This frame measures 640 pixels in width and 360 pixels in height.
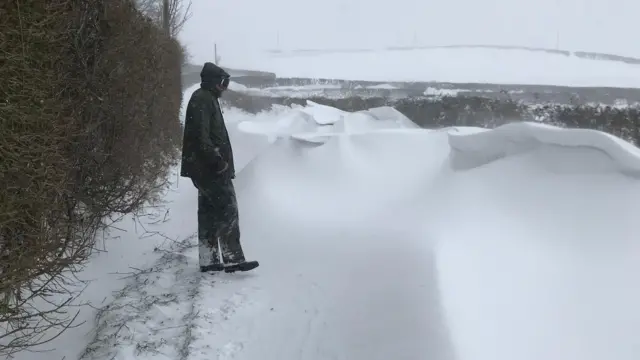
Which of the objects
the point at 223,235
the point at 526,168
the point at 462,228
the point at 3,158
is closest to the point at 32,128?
the point at 3,158

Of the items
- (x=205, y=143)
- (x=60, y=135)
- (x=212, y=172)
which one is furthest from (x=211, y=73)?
(x=60, y=135)

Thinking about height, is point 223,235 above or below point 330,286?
above

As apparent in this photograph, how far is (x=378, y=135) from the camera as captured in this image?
26.7ft

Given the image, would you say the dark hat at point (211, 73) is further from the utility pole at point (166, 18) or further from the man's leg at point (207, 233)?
the utility pole at point (166, 18)

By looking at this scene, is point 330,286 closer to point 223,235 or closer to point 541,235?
point 223,235

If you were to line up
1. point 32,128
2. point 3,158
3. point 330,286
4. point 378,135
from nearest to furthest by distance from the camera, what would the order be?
point 3,158
point 32,128
point 330,286
point 378,135

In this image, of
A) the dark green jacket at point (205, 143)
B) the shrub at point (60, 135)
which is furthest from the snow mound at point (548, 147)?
the shrub at point (60, 135)

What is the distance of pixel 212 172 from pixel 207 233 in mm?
508

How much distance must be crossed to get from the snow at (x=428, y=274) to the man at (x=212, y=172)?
0.21m

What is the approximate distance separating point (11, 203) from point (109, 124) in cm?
238

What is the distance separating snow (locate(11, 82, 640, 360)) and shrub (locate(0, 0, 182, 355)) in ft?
1.74

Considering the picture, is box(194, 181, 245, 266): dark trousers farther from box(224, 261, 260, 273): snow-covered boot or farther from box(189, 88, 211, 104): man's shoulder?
box(189, 88, 211, 104): man's shoulder

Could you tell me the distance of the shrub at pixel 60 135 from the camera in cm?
294

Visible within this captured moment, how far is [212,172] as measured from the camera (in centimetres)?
479
